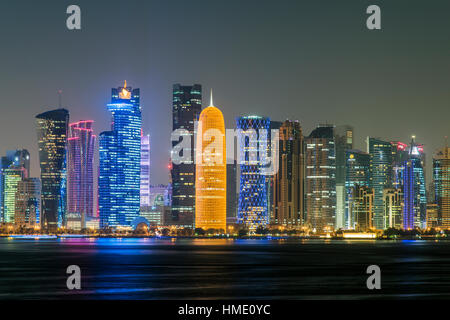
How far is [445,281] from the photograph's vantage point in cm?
9494

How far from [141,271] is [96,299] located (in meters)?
41.7

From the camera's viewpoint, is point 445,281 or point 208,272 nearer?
point 445,281

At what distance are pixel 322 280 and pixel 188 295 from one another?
1103 inches

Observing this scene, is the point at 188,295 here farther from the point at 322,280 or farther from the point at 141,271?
the point at 141,271
